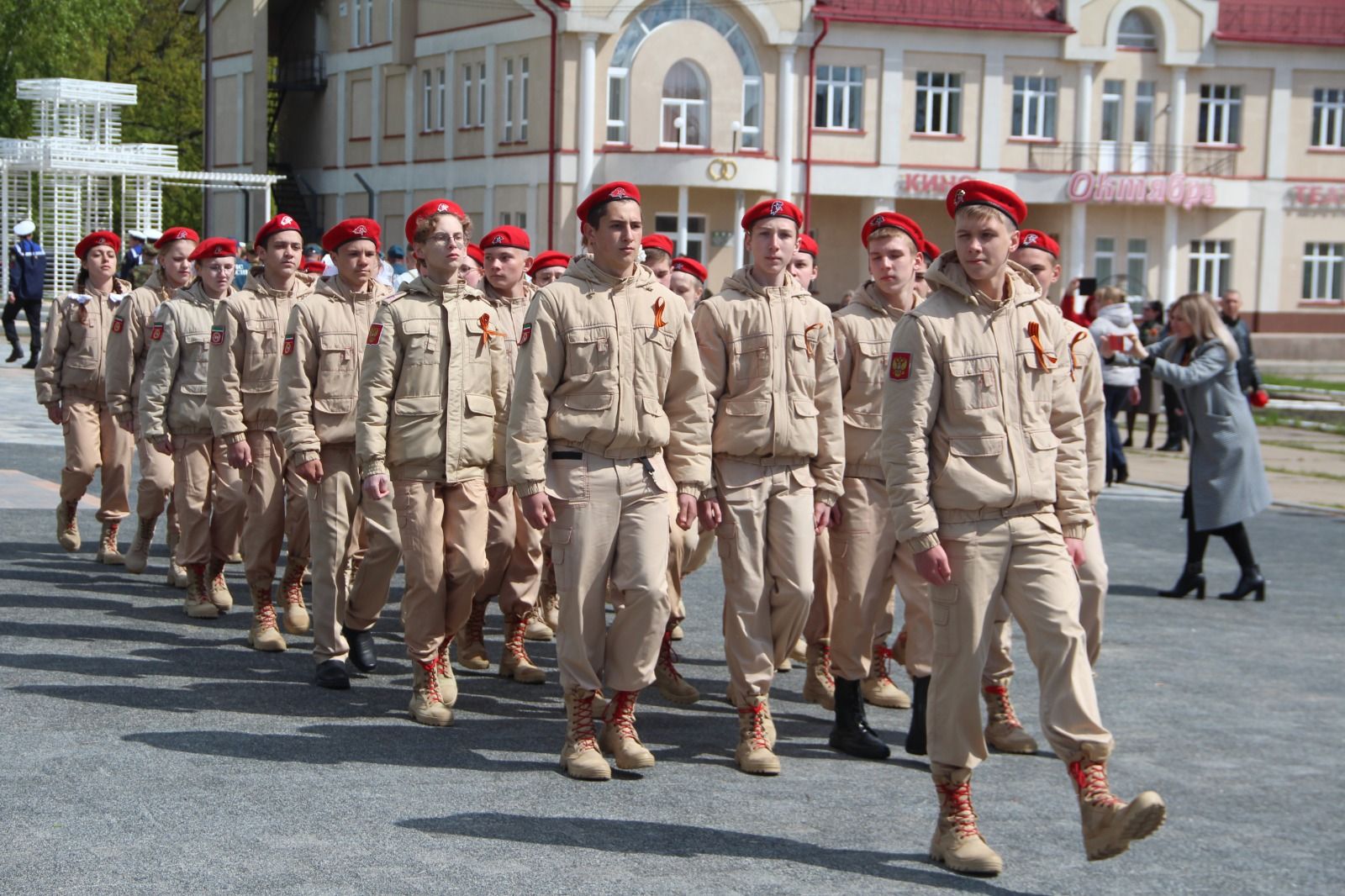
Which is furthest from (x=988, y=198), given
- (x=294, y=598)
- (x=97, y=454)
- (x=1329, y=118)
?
(x=1329, y=118)

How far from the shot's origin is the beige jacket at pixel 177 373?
10375 mm

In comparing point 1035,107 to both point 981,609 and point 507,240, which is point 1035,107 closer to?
point 507,240

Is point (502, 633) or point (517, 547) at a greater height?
point (517, 547)

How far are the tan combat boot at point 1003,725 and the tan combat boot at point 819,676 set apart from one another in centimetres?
89

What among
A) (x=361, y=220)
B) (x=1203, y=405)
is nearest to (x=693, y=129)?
(x=1203, y=405)

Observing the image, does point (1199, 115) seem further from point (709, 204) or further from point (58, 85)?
point (58, 85)

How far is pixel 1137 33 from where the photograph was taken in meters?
50.9

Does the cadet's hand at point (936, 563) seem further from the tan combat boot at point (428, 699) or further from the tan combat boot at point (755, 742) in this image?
the tan combat boot at point (428, 699)

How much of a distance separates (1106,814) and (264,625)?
5.21 m

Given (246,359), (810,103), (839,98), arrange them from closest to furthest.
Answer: (246,359)
(810,103)
(839,98)

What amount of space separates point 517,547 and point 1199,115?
152ft

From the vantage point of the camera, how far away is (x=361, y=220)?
29.5 feet

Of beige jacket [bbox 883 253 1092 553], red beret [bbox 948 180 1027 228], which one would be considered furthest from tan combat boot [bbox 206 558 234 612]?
red beret [bbox 948 180 1027 228]

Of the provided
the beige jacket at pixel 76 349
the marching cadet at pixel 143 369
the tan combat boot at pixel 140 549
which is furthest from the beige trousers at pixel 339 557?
the beige jacket at pixel 76 349
